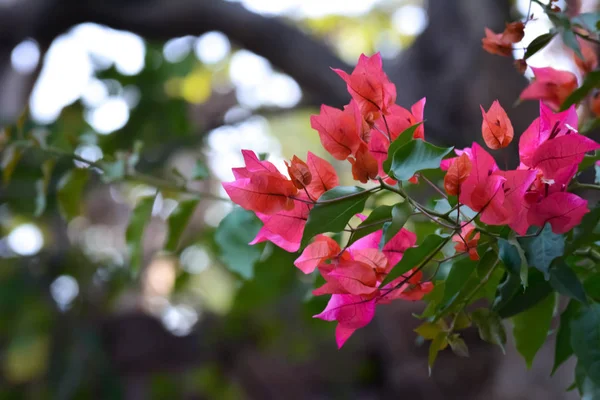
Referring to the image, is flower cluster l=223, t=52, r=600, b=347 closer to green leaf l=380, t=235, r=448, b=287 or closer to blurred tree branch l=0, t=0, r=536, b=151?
green leaf l=380, t=235, r=448, b=287

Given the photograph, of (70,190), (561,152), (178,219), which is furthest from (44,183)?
(561,152)

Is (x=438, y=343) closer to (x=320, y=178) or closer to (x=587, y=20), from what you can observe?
(x=320, y=178)

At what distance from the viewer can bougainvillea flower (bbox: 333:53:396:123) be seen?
0.30 metres

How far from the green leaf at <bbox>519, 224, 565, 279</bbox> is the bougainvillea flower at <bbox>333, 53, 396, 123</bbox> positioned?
0.10 meters

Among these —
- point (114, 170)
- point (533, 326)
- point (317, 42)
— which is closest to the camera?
point (533, 326)

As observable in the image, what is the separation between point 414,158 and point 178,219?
377mm

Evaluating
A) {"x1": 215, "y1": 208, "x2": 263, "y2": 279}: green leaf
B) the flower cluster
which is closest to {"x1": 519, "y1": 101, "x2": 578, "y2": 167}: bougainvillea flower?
the flower cluster

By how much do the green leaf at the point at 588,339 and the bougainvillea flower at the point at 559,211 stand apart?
2.4 inches

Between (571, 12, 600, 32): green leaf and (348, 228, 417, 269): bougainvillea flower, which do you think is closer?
(348, 228, 417, 269): bougainvillea flower

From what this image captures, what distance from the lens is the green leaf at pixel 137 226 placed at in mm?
598

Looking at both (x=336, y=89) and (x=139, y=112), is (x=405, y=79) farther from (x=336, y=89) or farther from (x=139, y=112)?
(x=139, y=112)

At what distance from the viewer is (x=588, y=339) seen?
0.31 metres

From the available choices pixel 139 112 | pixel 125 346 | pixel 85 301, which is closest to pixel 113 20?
pixel 139 112

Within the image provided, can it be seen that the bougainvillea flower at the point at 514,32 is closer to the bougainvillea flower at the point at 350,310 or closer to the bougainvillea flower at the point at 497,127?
the bougainvillea flower at the point at 497,127
